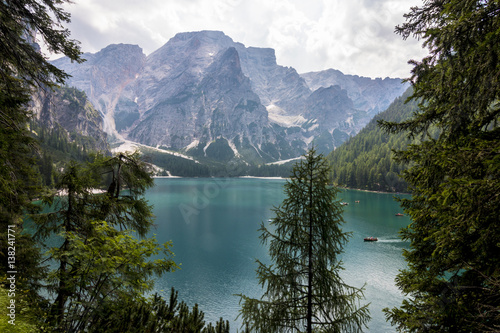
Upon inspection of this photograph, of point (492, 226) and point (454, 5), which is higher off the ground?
point (454, 5)

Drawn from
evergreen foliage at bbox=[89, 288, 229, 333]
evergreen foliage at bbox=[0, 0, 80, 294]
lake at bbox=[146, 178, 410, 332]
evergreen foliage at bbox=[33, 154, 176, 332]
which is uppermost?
evergreen foliage at bbox=[0, 0, 80, 294]

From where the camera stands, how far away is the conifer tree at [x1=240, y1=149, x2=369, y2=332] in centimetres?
644

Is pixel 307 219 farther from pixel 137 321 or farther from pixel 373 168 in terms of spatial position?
pixel 373 168

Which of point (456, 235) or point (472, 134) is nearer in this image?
point (456, 235)

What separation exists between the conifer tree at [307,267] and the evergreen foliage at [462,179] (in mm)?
1615

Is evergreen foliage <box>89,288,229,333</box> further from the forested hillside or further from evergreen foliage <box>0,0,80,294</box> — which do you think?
the forested hillside

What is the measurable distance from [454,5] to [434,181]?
13.2 feet

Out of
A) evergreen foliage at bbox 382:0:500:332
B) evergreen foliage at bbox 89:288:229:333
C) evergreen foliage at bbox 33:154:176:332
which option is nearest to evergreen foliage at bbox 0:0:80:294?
evergreen foliage at bbox 33:154:176:332

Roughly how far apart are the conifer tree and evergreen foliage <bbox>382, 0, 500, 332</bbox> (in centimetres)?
162

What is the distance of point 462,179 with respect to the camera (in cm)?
362

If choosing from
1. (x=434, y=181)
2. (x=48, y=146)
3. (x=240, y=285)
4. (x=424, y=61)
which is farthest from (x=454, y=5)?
(x=48, y=146)

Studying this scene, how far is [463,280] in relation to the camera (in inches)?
209

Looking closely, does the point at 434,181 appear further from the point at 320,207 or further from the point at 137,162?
the point at 137,162

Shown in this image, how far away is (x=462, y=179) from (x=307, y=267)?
15.1 ft
